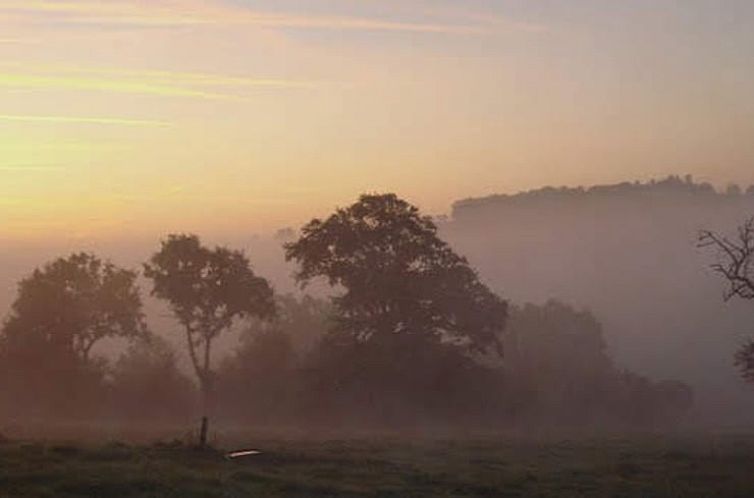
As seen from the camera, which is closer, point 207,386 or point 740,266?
point 740,266

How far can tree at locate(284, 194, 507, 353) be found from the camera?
67.1 m

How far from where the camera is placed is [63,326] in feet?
227

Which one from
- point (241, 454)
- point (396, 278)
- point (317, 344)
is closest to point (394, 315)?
point (396, 278)

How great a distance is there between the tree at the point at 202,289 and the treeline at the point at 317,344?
0.09 metres

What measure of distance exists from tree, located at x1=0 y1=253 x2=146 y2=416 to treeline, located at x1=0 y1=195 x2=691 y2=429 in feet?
0.29

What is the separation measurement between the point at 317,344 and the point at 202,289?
8900 millimetres

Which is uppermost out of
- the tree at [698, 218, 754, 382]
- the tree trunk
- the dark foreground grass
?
the tree at [698, 218, 754, 382]

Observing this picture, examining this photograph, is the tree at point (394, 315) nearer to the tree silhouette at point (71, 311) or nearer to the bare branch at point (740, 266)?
the tree silhouette at point (71, 311)

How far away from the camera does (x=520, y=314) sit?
95.2 metres

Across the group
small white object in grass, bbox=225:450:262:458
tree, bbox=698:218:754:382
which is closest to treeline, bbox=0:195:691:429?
tree, bbox=698:218:754:382

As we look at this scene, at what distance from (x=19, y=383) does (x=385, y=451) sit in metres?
40.0

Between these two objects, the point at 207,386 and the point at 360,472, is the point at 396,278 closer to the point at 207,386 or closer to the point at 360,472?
the point at 207,386

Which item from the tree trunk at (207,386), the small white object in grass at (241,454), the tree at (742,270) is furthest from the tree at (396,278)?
the small white object in grass at (241,454)

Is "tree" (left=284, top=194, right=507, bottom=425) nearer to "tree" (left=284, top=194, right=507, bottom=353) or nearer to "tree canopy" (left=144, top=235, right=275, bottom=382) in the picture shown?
"tree" (left=284, top=194, right=507, bottom=353)
